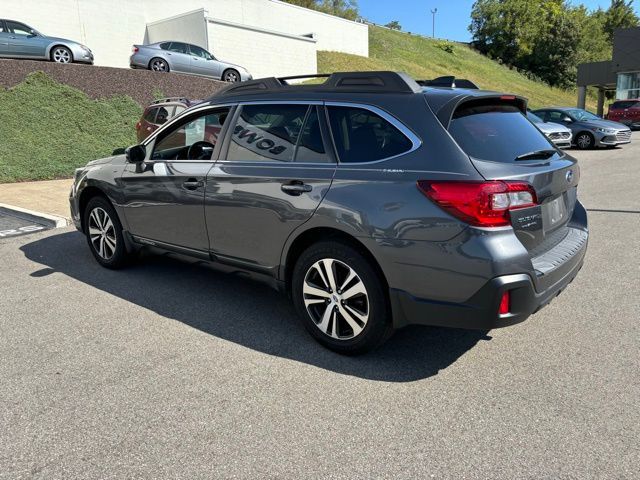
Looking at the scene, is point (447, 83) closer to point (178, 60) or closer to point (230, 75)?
point (178, 60)

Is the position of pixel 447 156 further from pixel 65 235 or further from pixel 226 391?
pixel 65 235

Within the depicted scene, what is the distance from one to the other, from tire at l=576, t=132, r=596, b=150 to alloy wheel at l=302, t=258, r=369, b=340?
17.5 metres

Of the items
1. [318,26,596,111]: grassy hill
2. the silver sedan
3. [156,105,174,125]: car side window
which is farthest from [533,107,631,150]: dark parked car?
[318,26,596,111]: grassy hill

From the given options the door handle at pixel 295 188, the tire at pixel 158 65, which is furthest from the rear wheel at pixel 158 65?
the door handle at pixel 295 188

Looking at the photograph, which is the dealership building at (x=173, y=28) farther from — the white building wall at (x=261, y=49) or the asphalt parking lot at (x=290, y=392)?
the asphalt parking lot at (x=290, y=392)

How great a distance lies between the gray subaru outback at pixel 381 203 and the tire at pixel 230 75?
52.9 feet

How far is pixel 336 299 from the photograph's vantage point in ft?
11.3

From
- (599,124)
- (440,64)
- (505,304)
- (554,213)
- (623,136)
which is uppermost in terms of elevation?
(440,64)

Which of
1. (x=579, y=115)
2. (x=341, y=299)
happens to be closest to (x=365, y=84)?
(x=341, y=299)

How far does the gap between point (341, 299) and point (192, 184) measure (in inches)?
65.6

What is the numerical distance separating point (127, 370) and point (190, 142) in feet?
7.17

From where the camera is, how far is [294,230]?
11.6 ft

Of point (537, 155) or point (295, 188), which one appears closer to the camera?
point (537, 155)

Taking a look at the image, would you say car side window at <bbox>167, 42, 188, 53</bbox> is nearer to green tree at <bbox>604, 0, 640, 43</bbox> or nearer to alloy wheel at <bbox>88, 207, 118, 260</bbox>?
alloy wheel at <bbox>88, 207, 118, 260</bbox>
